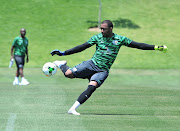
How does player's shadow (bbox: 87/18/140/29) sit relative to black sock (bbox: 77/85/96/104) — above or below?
below

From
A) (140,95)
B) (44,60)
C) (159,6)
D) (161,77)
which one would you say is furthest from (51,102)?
(159,6)

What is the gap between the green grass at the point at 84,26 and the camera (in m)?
27.7

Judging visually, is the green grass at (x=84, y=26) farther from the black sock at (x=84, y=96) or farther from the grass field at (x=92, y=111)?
the black sock at (x=84, y=96)

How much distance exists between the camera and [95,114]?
29.3 feet

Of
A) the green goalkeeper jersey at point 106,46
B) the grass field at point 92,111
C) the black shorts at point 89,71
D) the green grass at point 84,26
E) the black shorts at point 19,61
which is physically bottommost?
the green grass at point 84,26

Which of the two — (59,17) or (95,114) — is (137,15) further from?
(95,114)

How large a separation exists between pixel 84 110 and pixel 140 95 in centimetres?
355

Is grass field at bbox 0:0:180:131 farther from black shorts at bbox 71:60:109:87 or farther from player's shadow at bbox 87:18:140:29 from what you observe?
black shorts at bbox 71:60:109:87

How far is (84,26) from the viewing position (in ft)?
109

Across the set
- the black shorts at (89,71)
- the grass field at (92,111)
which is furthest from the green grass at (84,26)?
the black shorts at (89,71)

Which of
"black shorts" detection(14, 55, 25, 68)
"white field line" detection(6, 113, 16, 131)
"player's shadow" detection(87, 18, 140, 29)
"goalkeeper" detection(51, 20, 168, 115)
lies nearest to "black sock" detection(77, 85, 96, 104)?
"goalkeeper" detection(51, 20, 168, 115)

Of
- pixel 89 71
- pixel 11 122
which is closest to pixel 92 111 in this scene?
pixel 89 71

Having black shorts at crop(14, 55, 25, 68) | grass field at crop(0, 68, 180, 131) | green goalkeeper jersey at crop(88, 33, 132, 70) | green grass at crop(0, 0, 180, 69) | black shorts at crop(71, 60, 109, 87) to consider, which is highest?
green goalkeeper jersey at crop(88, 33, 132, 70)

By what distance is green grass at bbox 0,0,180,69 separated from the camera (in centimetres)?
2770
